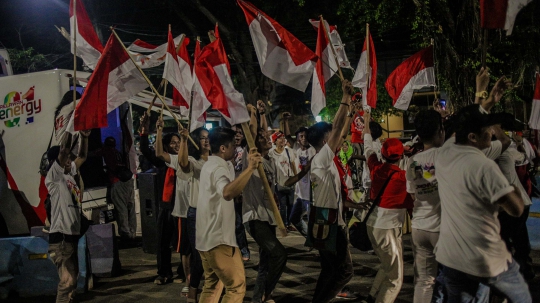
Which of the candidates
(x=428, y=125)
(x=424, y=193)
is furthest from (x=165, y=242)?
(x=428, y=125)

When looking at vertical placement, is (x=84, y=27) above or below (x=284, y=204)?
above

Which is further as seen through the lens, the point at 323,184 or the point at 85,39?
the point at 85,39

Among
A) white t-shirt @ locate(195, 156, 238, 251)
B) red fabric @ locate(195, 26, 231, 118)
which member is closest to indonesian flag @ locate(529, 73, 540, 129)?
red fabric @ locate(195, 26, 231, 118)

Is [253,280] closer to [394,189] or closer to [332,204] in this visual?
[332,204]

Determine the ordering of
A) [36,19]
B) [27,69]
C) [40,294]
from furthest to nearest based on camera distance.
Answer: [36,19]
[27,69]
[40,294]

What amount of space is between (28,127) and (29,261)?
255 cm

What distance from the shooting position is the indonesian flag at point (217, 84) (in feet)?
18.1

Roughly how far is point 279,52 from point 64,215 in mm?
2916

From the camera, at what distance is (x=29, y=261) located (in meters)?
7.04

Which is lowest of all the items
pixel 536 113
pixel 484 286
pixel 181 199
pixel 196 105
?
pixel 484 286

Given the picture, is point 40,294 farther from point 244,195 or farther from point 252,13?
point 252,13

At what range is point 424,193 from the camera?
4680 mm

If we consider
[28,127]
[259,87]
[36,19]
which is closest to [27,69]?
[36,19]

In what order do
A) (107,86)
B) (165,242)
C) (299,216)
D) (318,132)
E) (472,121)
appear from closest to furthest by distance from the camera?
(472,121) < (318,132) < (107,86) < (165,242) < (299,216)
